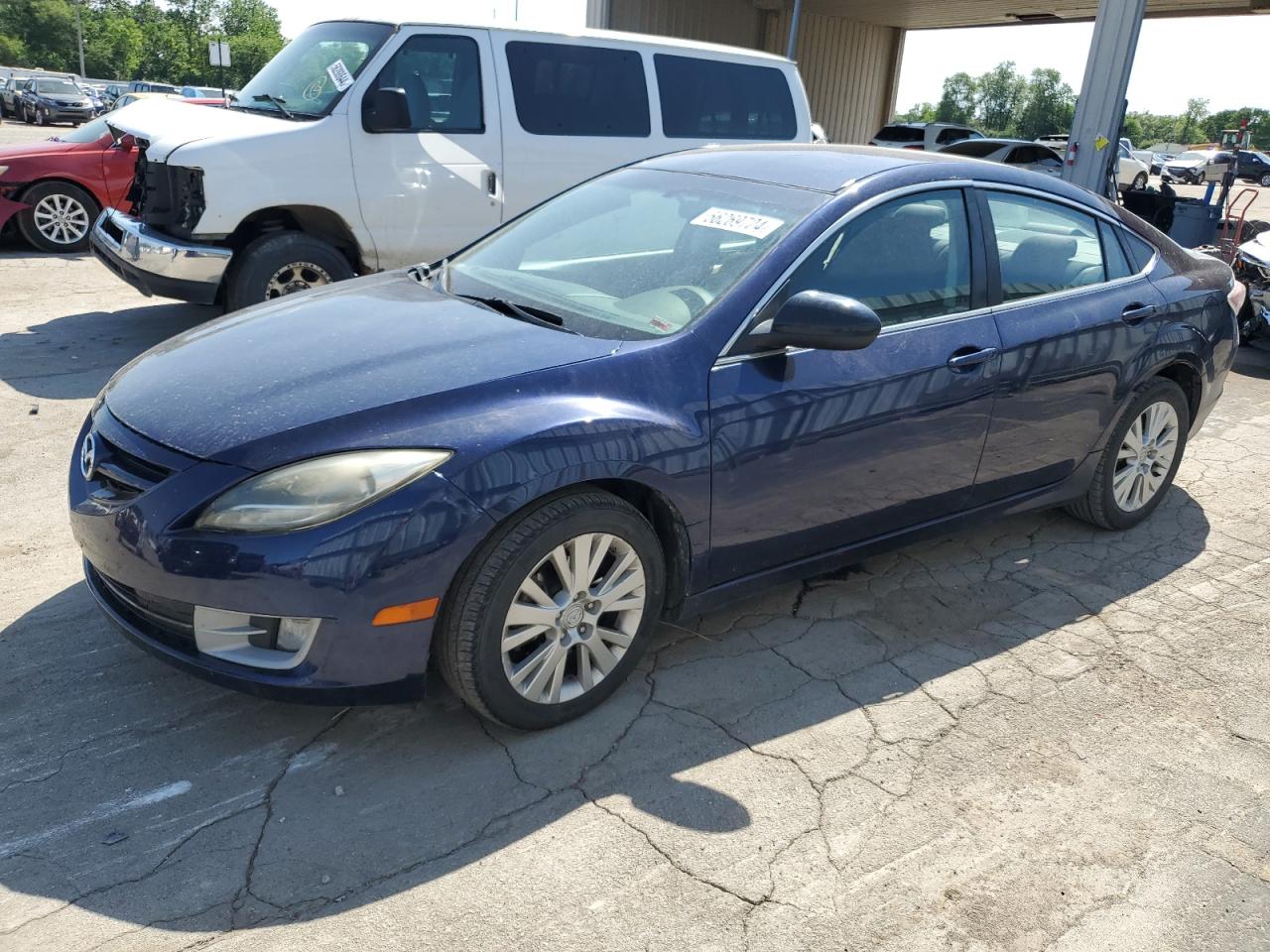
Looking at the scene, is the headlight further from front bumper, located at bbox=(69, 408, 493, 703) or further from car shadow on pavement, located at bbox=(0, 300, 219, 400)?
car shadow on pavement, located at bbox=(0, 300, 219, 400)

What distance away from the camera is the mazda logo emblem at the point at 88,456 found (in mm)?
2963

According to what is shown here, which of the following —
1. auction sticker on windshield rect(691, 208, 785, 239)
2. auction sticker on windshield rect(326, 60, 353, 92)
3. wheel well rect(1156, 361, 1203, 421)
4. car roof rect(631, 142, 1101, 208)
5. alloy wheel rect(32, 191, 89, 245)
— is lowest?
alloy wheel rect(32, 191, 89, 245)

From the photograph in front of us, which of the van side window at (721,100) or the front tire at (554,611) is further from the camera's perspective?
the van side window at (721,100)

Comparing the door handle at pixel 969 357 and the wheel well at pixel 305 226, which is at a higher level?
the door handle at pixel 969 357

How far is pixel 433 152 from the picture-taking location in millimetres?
7012

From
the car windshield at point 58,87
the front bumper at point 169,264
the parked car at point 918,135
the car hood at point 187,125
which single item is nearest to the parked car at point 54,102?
the car windshield at point 58,87

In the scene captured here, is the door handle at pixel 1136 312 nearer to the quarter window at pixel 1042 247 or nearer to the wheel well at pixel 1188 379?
the quarter window at pixel 1042 247

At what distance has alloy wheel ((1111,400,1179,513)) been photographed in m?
4.58

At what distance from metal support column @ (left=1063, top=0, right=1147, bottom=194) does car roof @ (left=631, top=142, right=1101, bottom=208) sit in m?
9.36

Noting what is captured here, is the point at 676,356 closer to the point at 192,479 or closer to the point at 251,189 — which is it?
the point at 192,479

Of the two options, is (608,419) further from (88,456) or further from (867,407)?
(88,456)

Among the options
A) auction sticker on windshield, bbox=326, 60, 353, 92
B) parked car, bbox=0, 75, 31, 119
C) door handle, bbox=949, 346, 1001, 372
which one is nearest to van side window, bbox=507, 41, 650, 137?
auction sticker on windshield, bbox=326, 60, 353, 92

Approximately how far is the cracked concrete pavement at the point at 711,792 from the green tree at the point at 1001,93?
9467cm

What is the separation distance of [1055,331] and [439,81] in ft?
15.4
